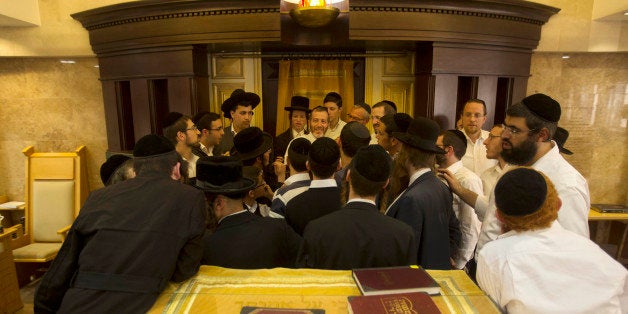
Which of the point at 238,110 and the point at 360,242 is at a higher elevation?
the point at 238,110

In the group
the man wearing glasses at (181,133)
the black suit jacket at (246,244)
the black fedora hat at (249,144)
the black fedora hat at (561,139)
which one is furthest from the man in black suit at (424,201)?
the man wearing glasses at (181,133)

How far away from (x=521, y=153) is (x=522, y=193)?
1.05 meters

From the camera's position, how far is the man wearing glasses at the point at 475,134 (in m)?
4.00

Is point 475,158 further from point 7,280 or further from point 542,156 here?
point 7,280

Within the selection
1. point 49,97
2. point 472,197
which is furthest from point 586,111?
point 49,97

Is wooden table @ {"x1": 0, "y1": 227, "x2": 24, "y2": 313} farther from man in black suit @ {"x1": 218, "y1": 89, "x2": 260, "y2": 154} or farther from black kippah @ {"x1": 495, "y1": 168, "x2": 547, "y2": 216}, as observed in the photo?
black kippah @ {"x1": 495, "y1": 168, "x2": 547, "y2": 216}

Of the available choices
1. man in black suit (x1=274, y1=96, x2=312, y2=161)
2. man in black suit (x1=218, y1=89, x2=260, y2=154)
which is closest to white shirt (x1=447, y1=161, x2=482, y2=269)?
man in black suit (x1=274, y1=96, x2=312, y2=161)

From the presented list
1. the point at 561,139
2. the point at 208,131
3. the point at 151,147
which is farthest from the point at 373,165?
the point at 208,131

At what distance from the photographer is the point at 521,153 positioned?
2.40m

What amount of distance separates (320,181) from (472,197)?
115 centimetres

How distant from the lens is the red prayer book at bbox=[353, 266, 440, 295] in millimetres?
1391

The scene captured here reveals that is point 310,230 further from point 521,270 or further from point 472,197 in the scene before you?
point 472,197

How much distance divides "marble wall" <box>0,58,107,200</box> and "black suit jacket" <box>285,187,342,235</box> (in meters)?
4.00

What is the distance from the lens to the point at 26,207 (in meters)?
4.53
